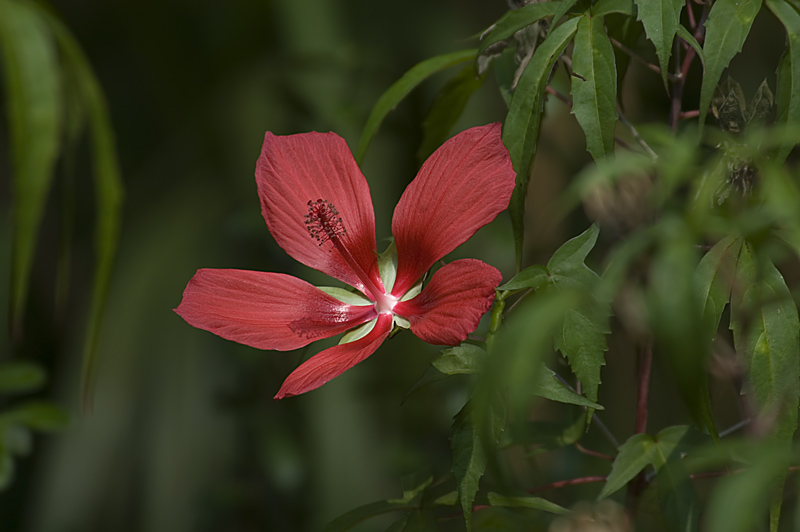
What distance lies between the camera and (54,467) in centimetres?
145

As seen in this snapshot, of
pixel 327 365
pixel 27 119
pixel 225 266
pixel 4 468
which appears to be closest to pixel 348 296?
pixel 327 365

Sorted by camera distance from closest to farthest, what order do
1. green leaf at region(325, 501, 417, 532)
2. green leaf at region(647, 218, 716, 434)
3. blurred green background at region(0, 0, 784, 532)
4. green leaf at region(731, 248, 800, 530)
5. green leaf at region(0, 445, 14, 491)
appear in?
green leaf at region(647, 218, 716, 434) < green leaf at region(731, 248, 800, 530) < green leaf at region(325, 501, 417, 532) < green leaf at region(0, 445, 14, 491) < blurred green background at region(0, 0, 784, 532)

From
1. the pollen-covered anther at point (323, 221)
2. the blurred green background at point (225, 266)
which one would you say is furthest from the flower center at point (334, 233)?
the blurred green background at point (225, 266)

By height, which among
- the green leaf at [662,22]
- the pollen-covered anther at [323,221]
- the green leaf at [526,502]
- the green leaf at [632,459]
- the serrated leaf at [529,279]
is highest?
the pollen-covered anther at [323,221]

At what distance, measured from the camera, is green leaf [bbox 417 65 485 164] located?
20.6 inches

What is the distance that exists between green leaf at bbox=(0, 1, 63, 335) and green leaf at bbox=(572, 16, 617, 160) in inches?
11.2

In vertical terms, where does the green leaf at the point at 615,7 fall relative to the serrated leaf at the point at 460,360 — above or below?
above

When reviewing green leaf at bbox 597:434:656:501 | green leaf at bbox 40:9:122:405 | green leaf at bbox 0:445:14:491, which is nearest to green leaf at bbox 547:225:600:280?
green leaf at bbox 597:434:656:501

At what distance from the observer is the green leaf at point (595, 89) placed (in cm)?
41

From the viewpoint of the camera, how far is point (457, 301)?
41 centimetres

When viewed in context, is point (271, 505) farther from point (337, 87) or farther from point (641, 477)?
point (641, 477)

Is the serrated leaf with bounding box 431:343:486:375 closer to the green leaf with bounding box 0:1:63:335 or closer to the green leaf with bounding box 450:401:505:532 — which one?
the green leaf with bounding box 450:401:505:532

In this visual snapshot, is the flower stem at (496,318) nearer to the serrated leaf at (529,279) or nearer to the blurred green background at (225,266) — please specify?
the serrated leaf at (529,279)

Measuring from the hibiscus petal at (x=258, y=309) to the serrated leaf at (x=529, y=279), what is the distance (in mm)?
127
